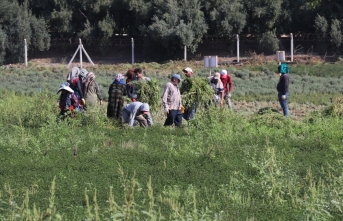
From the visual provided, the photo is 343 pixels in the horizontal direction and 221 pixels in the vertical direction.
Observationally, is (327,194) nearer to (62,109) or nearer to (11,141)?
(11,141)

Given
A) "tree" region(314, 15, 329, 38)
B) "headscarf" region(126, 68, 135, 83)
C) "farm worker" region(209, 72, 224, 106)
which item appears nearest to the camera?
"headscarf" region(126, 68, 135, 83)

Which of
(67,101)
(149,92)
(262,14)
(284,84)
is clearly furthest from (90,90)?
(262,14)

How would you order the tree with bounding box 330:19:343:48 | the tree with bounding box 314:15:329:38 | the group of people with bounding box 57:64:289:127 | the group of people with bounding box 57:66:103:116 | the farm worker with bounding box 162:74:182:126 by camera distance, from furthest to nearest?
1. the tree with bounding box 314:15:329:38
2. the tree with bounding box 330:19:343:48
3. the group of people with bounding box 57:66:103:116
4. the farm worker with bounding box 162:74:182:126
5. the group of people with bounding box 57:64:289:127

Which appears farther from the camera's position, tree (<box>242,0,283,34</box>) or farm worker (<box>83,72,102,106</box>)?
tree (<box>242,0,283,34</box>)

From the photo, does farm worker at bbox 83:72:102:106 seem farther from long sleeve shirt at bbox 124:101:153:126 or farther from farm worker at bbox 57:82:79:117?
→ long sleeve shirt at bbox 124:101:153:126

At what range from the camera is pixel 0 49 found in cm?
4959

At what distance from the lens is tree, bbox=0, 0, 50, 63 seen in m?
49.7

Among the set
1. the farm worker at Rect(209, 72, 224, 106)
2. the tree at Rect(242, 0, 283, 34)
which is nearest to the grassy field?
the farm worker at Rect(209, 72, 224, 106)

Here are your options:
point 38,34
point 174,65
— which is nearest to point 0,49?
point 38,34

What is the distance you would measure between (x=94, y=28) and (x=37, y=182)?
1691 inches

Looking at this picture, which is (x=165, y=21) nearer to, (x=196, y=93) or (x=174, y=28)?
(x=174, y=28)

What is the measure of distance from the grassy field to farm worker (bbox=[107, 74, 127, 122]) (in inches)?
14.6

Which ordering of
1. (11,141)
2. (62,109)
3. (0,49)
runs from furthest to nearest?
1. (0,49)
2. (62,109)
3. (11,141)

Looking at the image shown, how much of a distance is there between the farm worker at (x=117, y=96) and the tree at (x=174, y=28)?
3129cm
